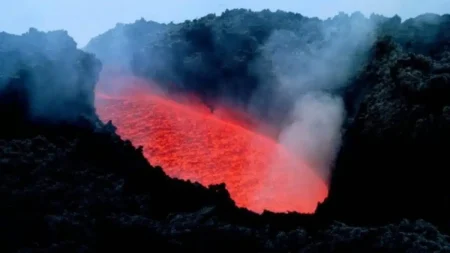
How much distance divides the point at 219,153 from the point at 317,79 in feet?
11.1

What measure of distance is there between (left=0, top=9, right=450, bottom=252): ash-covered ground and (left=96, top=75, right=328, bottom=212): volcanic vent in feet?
3.17

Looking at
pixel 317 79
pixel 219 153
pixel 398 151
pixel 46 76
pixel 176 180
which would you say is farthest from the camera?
pixel 317 79

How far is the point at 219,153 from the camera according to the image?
11211mm

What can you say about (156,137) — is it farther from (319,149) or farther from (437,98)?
(437,98)

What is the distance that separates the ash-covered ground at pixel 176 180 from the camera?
619cm

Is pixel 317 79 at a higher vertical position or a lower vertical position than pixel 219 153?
higher

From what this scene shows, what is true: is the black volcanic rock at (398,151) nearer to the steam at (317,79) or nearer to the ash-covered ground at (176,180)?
the ash-covered ground at (176,180)

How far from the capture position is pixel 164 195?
24.3 ft

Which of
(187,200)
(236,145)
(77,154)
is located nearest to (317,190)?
(236,145)

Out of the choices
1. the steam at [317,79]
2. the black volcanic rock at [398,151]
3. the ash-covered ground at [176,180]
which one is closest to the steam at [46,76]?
the ash-covered ground at [176,180]

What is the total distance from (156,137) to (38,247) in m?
5.76

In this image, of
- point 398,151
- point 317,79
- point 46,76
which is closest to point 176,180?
point 46,76

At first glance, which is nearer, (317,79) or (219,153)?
(219,153)

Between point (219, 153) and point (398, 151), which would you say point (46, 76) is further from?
point (398, 151)
